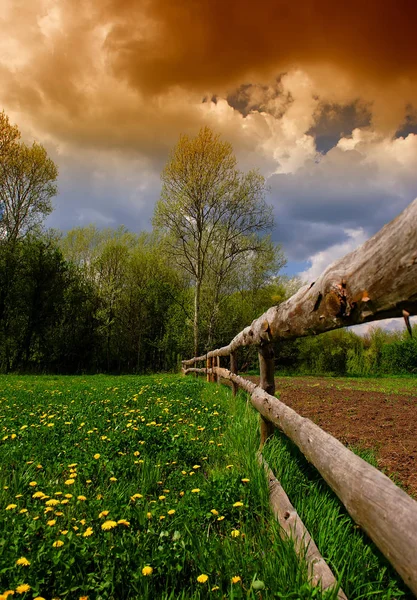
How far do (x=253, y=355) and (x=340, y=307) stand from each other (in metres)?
27.9

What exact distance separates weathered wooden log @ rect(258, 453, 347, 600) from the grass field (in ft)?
0.19

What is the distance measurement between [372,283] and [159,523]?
7.05 feet

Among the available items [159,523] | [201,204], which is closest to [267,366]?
[159,523]

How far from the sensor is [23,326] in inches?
1045

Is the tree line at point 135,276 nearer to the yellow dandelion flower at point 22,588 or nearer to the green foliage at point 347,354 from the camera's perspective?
the green foliage at point 347,354

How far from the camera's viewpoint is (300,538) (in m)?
2.20

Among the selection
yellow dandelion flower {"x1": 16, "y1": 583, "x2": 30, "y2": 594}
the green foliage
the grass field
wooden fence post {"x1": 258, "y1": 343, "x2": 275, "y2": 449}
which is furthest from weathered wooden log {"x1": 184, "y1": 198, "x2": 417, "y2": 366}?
the green foliage

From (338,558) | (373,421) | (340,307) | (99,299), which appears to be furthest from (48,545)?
(99,299)

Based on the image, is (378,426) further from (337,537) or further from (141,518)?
(141,518)

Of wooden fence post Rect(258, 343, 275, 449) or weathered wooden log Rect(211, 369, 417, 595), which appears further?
wooden fence post Rect(258, 343, 275, 449)

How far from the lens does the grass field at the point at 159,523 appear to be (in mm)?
1991

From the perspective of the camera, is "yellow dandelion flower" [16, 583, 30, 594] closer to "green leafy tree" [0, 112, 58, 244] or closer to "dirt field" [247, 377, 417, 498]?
"dirt field" [247, 377, 417, 498]

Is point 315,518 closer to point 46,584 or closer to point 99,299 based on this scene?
point 46,584

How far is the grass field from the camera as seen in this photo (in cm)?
199
